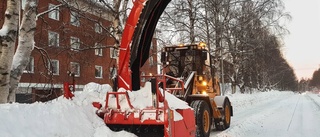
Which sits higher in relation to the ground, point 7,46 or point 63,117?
point 7,46

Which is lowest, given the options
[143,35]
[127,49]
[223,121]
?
[223,121]

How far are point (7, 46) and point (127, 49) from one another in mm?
2514

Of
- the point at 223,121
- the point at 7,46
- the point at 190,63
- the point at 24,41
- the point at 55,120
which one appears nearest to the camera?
the point at 55,120

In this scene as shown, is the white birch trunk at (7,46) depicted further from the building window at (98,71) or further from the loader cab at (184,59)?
the building window at (98,71)

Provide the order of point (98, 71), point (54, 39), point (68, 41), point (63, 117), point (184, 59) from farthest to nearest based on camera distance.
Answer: point (98, 71) < point (68, 41) < point (54, 39) < point (184, 59) < point (63, 117)

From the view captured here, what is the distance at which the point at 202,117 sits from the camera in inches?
368

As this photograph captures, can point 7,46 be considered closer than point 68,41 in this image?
Yes

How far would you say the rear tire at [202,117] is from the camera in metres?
9.15

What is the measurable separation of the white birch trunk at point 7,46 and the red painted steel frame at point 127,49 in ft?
7.65

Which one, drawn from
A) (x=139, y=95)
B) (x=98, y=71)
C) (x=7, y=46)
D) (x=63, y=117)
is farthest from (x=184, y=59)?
(x=98, y=71)

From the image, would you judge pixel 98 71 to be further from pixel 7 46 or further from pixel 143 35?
pixel 143 35

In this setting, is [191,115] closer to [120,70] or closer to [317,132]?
[120,70]

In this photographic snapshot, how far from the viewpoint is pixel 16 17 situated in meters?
7.23

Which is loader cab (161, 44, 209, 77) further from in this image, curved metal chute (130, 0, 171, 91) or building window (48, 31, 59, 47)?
building window (48, 31, 59, 47)
